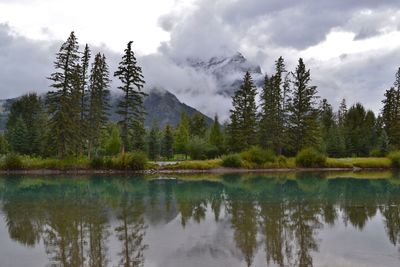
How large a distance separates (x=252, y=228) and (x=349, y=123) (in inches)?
2798

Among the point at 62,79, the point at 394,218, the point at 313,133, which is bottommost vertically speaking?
the point at 394,218

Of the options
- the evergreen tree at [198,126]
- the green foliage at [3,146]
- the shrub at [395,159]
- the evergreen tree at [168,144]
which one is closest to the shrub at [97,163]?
the shrub at [395,159]

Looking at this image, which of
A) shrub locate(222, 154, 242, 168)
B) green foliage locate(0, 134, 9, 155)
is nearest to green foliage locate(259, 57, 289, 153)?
shrub locate(222, 154, 242, 168)

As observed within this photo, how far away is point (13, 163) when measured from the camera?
45531 millimetres

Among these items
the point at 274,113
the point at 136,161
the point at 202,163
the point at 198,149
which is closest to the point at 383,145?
the point at 274,113

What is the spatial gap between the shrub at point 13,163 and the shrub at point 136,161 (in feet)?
38.5

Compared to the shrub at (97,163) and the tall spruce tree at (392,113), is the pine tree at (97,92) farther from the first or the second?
the tall spruce tree at (392,113)

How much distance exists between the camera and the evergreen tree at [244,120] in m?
60.6

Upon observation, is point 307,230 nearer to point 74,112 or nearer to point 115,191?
point 115,191

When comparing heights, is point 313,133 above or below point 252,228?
above

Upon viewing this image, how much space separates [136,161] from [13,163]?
13.2 meters

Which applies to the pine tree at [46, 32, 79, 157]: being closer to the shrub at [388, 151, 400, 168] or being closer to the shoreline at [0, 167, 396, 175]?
the shoreline at [0, 167, 396, 175]

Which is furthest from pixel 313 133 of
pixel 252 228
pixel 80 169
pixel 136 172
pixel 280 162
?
pixel 252 228

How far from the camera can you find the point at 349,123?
265 feet
